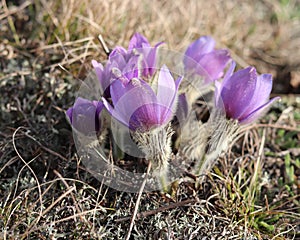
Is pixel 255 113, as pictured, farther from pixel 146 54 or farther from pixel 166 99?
pixel 146 54

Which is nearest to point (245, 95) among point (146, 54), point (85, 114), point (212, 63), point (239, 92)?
point (239, 92)

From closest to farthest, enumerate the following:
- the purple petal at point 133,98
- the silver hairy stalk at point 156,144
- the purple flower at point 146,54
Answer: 1. the purple petal at point 133,98
2. the silver hairy stalk at point 156,144
3. the purple flower at point 146,54

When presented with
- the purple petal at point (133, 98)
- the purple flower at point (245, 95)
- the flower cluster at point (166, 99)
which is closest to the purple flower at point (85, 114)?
the flower cluster at point (166, 99)

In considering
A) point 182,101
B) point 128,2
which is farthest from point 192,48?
point 128,2

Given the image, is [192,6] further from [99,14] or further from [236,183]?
[236,183]

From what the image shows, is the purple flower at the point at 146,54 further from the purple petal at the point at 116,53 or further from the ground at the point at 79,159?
the ground at the point at 79,159

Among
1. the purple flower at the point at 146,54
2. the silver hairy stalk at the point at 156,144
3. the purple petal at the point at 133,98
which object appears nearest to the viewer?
the purple petal at the point at 133,98
